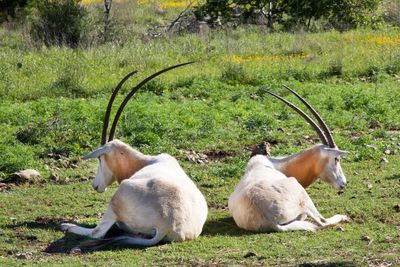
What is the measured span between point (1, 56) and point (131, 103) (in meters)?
4.95

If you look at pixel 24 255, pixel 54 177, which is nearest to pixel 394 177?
pixel 54 177

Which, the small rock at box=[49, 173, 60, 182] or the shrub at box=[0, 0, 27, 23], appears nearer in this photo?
the small rock at box=[49, 173, 60, 182]

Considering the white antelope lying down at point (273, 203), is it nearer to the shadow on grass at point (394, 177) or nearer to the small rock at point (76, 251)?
the shadow on grass at point (394, 177)

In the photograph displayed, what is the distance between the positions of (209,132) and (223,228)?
150 inches

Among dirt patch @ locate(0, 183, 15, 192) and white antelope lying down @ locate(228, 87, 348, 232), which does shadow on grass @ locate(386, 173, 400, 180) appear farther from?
dirt patch @ locate(0, 183, 15, 192)

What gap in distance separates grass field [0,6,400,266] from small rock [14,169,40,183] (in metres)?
0.09

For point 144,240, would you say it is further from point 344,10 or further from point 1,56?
point 344,10

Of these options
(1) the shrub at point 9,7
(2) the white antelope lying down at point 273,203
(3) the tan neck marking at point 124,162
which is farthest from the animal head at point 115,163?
(1) the shrub at point 9,7

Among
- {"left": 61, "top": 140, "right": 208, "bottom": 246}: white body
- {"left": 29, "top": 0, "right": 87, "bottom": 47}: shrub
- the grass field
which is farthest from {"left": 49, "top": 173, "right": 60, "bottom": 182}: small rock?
{"left": 29, "top": 0, "right": 87, "bottom": 47}: shrub

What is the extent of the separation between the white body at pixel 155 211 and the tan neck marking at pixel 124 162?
83 centimetres

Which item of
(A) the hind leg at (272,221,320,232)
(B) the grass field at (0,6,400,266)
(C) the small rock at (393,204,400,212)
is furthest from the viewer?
(C) the small rock at (393,204,400,212)

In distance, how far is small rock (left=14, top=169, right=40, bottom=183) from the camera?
9.39m

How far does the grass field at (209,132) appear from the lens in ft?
22.2

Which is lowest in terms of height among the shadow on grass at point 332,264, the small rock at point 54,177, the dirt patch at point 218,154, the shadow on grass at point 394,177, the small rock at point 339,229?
the dirt patch at point 218,154
